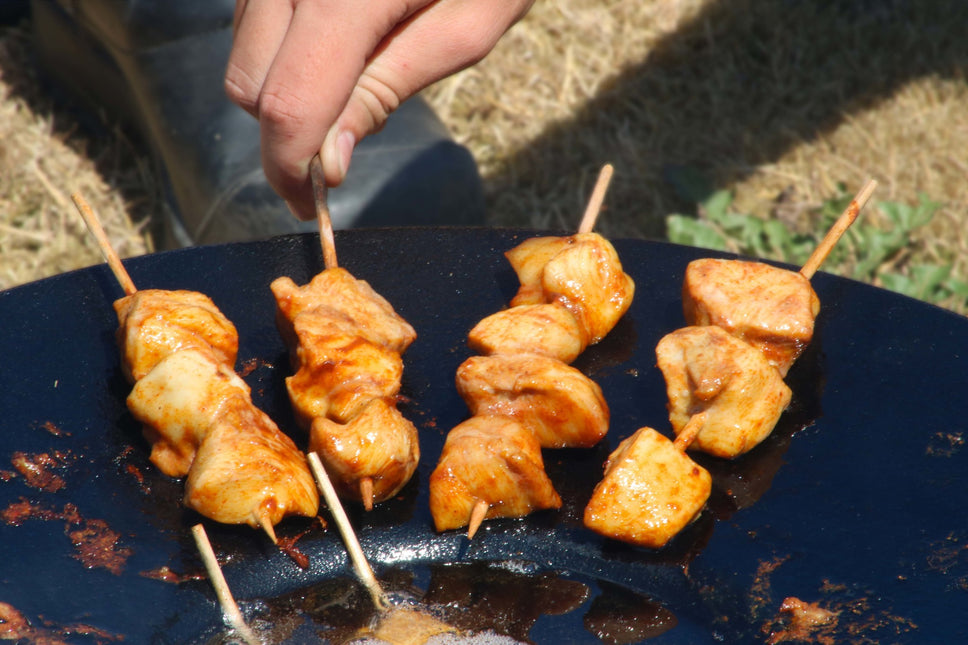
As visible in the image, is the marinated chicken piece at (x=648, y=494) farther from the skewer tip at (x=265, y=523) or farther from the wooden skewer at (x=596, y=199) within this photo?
the wooden skewer at (x=596, y=199)

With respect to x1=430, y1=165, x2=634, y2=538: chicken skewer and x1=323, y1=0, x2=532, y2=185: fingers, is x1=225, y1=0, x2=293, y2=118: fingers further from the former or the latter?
x1=430, y1=165, x2=634, y2=538: chicken skewer

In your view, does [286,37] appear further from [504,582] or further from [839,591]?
[839,591]

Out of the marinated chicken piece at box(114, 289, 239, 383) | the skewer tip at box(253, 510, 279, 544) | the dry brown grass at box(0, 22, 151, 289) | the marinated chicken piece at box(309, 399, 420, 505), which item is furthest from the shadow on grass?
the skewer tip at box(253, 510, 279, 544)

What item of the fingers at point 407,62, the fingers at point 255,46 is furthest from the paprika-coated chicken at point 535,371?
the fingers at point 255,46

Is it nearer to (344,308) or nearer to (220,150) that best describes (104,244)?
(344,308)

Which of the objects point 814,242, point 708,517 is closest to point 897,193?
point 814,242

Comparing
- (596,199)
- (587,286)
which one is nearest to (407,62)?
(596,199)
